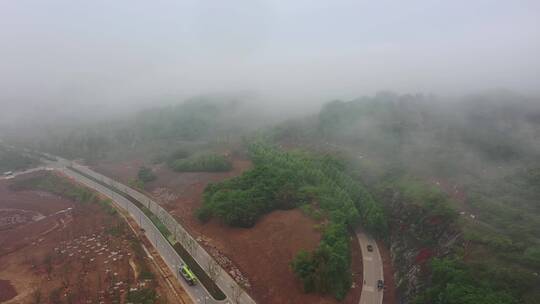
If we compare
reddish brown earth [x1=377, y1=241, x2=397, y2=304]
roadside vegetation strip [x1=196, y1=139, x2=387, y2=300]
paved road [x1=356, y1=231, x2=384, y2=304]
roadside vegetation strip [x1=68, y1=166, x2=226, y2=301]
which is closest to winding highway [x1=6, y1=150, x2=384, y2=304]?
paved road [x1=356, y1=231, x2=384, y2=304]

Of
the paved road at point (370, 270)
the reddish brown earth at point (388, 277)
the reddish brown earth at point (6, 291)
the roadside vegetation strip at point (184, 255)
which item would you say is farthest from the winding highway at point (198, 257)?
the reddish brown earth at point (6, 291)

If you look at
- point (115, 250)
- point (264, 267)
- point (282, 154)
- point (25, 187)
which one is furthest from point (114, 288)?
point (25, 187)

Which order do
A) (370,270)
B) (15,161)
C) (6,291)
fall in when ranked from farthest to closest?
(15,161) < (370,270) < (6,291)

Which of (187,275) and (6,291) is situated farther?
(6,291)

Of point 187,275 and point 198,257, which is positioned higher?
point 187,275

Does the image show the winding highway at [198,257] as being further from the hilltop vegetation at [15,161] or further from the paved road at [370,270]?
the hilltop vegetation at [15,161]

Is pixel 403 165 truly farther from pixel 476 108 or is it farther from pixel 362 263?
pixel 476 108

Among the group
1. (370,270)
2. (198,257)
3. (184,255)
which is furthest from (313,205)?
(184,255)

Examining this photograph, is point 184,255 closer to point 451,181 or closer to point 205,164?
point 205,164
